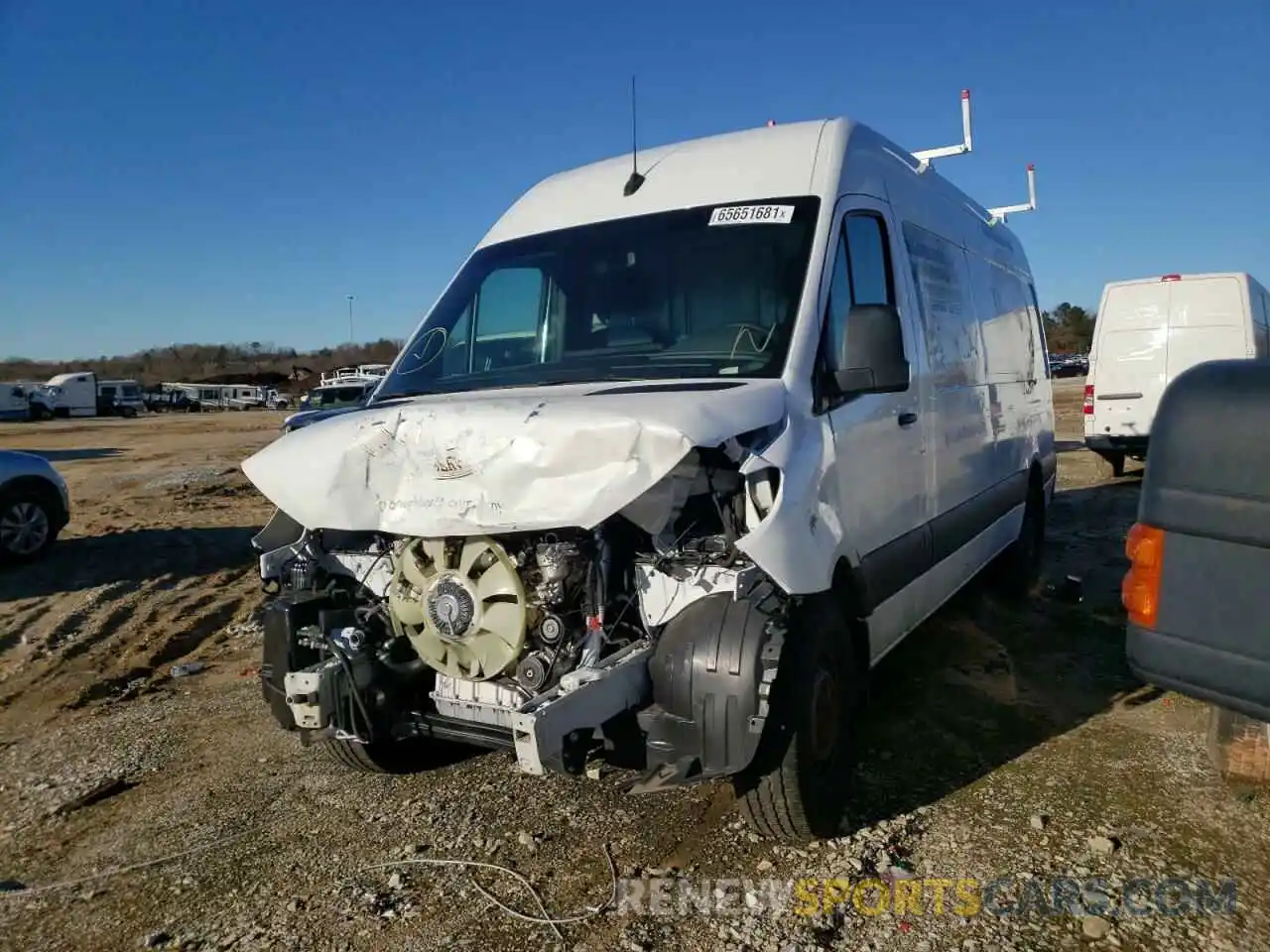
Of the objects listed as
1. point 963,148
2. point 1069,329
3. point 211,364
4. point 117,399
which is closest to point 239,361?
point 211,364

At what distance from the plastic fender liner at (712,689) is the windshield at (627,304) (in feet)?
3.23

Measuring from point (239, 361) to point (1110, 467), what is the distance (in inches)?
3574

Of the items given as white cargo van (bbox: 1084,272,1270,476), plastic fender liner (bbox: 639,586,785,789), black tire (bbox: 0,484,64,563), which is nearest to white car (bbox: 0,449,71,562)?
black tire (bbox: 0,484,64,563)

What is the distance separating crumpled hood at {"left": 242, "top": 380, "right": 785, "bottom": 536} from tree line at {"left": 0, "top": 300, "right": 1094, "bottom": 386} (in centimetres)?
6854

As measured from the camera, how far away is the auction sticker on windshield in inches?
156

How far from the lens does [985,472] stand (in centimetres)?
600

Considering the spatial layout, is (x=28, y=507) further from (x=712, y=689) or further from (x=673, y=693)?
(x=712, y=689)

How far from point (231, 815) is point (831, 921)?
2.51m

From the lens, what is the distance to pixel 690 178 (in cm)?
436

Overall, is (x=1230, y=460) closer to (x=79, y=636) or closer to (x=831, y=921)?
(x=831, y=921)

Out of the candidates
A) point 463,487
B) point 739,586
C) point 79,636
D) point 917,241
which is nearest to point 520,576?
point 463,487

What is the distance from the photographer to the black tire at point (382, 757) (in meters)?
4.18

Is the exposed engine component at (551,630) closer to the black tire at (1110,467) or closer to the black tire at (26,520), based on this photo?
the black tire at (26,520)

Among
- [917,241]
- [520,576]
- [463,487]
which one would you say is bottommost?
[520,576]
